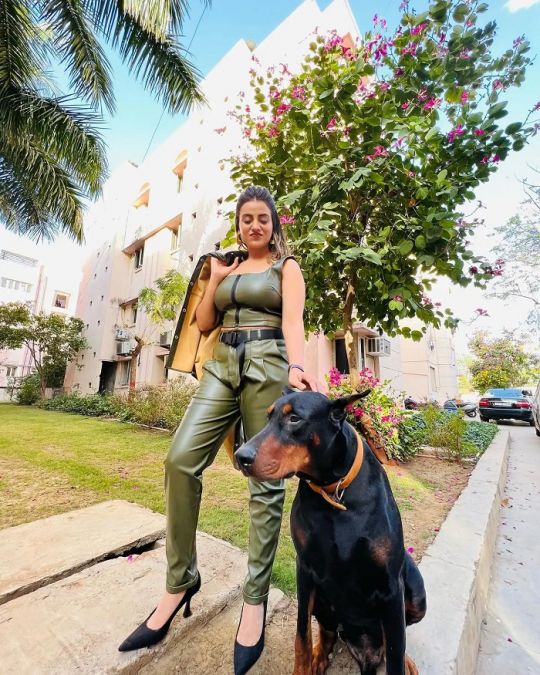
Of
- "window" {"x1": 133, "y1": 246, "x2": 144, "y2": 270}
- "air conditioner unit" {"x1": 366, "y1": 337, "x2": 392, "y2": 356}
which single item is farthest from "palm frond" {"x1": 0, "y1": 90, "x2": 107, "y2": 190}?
"air conditioner unit" {"x1": 366, "y1": 337, "x2": 392, "y2": 356}

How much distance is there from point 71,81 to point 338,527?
9633 millimetres

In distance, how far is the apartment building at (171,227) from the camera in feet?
40.6

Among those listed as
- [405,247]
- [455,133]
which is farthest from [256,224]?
[455,133]

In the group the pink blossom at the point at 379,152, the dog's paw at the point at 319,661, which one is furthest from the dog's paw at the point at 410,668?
the pink blossom at the point at 379,152

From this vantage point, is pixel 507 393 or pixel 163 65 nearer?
pixel 163 65

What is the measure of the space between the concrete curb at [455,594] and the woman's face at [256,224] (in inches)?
78.9

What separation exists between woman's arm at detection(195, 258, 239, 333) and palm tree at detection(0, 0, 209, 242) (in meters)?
6.34

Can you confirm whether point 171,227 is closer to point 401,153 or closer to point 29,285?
point 401,153

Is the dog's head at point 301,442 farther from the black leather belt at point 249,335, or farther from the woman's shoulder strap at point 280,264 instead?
the woman's shoulder strap at point 280,264

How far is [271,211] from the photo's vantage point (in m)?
1.89

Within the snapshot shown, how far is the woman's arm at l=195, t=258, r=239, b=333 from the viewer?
6.19 feet

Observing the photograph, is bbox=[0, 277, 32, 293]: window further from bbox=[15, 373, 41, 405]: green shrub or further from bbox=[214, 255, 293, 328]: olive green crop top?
bbox=[214, 255, 293, 328]: olive green crop top

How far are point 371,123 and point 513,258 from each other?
18.8 meters

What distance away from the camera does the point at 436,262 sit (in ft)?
12.8
